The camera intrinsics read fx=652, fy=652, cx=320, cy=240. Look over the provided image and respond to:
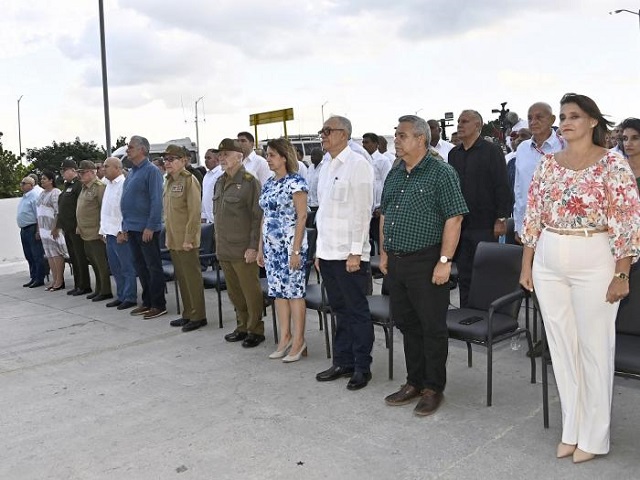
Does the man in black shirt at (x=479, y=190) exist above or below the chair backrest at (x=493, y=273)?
above

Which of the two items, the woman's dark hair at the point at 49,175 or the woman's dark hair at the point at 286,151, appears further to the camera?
the woman's dark hair at the point at 49,175

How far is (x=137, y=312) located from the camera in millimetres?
7039

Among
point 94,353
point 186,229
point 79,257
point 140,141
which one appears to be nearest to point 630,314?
point 186,229

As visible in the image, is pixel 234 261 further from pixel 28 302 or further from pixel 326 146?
pixel 28 302

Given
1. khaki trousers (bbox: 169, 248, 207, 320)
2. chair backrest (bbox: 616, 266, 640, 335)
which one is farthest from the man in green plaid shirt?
khaki trousers (bbox: 169, 248, 207, 320)

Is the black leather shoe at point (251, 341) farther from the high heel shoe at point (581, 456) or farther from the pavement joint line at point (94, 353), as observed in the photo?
the high heel shoe at point (581, 456)

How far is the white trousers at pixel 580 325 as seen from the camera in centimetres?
295

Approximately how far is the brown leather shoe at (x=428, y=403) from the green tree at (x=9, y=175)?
23026 mm

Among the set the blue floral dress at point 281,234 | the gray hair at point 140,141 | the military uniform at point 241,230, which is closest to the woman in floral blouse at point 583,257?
the blue floral dress at point 281,234

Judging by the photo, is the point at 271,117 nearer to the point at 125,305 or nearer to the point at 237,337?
the point at 125,305

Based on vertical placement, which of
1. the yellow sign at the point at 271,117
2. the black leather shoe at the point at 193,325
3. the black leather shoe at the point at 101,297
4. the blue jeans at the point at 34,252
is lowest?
the black leather shoe at the point at 101,297

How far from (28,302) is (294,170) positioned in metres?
5.17

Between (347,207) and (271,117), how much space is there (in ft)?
44.6

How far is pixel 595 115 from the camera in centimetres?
300
